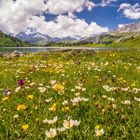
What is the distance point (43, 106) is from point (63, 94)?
1.05 meters

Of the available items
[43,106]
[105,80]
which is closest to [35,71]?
[105,80]

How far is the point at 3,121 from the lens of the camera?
5.89 metres

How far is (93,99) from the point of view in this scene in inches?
291

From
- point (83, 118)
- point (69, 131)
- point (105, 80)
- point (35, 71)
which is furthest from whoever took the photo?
point (35, 71)

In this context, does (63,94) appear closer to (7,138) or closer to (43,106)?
(43,106)

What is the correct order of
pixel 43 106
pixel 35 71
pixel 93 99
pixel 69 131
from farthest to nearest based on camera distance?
1. pixel 35 71
2. pixel 93 99
3. pixel 43 106
4. pixel 69 131

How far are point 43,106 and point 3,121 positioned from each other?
3.90 feet

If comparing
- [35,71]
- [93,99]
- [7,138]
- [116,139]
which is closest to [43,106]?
[93,99]

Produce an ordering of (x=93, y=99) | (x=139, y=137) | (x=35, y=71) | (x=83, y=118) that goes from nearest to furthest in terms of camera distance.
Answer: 1. (x=139, y=137)
2. (x=83, y=118)
3. (x=93, y=99)
4. (x=35, y=71)

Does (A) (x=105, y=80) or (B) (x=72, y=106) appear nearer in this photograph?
(B) (x=72, y=106)

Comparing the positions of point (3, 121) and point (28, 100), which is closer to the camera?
point (3, 121)

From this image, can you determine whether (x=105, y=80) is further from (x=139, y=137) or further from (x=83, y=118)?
(x=139, y=137)

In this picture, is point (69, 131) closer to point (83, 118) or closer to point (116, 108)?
point (83, 118)

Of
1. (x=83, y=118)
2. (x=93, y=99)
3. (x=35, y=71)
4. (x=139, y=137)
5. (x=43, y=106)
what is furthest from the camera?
(x=35, y=71)
